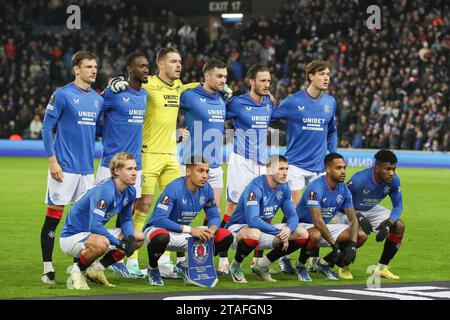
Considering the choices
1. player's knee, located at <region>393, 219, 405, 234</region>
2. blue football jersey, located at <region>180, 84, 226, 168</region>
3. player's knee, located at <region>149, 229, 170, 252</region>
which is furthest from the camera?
blue football jersey, located at <region>180, 84, 226, 168</region>

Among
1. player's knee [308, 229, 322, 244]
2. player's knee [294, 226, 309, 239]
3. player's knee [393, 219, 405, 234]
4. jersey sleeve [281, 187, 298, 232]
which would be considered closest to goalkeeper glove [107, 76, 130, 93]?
jersey sleeve [281, 187, 298, 232]

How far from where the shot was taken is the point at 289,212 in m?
10.6

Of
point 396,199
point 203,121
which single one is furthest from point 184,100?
point 396,199

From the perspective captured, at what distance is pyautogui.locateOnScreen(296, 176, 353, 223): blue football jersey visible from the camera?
1067 centimetres

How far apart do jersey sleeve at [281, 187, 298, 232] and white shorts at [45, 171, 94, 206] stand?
80.7 inches

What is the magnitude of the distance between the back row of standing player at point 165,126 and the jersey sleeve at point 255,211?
1.10m

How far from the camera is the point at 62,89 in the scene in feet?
34.3

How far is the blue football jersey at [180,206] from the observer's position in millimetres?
10125

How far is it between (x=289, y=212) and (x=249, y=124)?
1529 millimetres

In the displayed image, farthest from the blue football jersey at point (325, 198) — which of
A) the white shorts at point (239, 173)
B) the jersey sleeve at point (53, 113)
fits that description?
the jersey sleeve at point (53, 113)

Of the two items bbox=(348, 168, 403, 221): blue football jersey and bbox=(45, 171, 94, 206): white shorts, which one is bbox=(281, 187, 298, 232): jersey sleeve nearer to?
bbox=(348, 168, 403, 221): blue football jersey

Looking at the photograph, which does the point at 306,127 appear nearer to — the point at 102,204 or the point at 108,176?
the point at 108,176
